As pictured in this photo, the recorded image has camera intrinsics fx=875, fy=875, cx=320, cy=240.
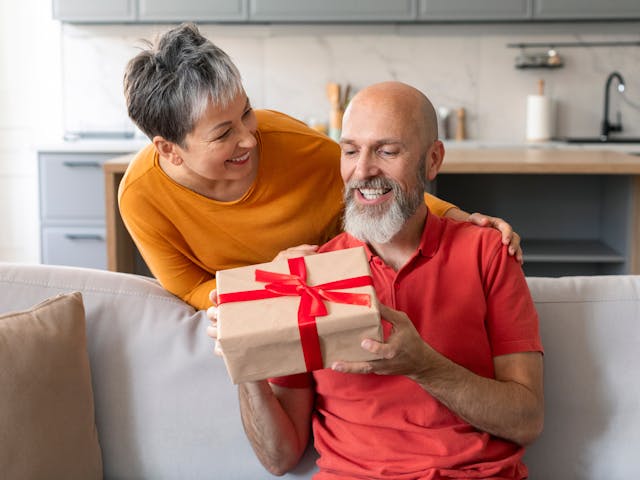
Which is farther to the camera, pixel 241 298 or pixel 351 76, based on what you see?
pixel 351 76

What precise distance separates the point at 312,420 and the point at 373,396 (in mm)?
172

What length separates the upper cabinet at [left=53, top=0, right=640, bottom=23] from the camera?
4.77 metres

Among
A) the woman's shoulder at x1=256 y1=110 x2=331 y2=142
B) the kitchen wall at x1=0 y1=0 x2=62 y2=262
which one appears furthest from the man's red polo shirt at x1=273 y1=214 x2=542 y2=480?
the kitchen wall at x1=0 y1=0 x2=62 y2=262

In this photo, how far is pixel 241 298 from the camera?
1363mm

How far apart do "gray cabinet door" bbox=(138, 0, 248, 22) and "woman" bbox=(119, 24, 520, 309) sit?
2902 mm

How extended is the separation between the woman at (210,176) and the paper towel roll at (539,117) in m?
3.16

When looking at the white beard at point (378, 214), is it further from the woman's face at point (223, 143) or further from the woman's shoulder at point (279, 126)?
the woman's shoulder at point (279, 126)

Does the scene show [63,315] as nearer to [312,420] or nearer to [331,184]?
[312,420]

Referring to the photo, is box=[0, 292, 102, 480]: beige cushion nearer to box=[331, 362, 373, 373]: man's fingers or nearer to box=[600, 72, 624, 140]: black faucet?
box=[331, 362, 373, 373]: man's fingers

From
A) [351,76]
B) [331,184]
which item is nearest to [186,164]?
[331,184]

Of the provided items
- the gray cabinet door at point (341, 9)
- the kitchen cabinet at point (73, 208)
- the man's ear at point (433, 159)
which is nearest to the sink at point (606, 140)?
the gray cabinet door at point (341, 9)

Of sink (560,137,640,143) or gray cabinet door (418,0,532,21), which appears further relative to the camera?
sink (560,137,640,143)

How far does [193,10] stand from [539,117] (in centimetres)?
205

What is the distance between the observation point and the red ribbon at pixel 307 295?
51.8 inches
